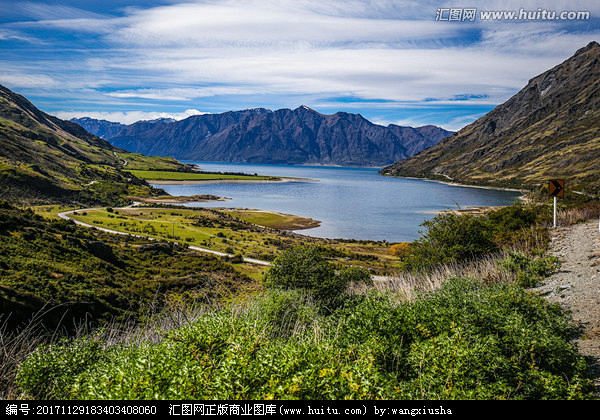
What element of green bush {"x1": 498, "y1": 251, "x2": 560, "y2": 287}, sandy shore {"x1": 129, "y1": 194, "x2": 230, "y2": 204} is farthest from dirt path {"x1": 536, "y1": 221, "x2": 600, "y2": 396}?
sandy shore {"x1": 129, "y1": 194, "x2": 230, "y2": 204}

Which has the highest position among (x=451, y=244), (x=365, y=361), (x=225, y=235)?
(x=365, y=361)

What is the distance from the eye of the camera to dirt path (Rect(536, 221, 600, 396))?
8188 millimetres

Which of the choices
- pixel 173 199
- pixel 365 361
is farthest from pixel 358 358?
pixel 173 199

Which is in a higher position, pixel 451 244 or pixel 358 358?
pixel 358 358

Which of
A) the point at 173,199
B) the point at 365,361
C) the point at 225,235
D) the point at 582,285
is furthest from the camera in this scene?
the point at 173,199

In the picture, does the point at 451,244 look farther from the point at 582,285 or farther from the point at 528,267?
the point at 582,285

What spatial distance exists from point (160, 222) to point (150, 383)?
75619mm

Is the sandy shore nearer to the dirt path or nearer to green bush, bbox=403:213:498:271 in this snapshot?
green bush, bbox=403:213:498:271

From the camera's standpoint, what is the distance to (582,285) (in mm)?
11266

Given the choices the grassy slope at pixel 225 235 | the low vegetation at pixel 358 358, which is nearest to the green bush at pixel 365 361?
the low vegetation at pixel 358 358

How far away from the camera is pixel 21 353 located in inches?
376

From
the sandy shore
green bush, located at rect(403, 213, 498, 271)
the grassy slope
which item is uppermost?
green bush, located at rect(403, 213, 498, 271)

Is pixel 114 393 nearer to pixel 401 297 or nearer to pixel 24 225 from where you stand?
pixel 401 297
